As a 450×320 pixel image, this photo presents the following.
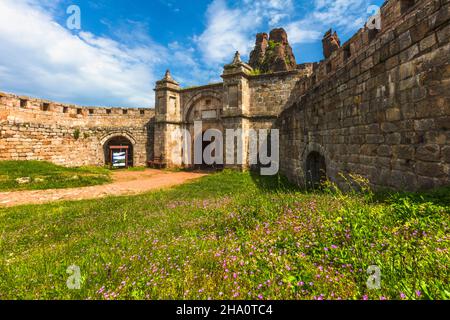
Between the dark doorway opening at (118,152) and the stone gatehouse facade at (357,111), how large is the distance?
2.82 metres

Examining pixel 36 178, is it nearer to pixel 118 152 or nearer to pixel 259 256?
pixel 118 152

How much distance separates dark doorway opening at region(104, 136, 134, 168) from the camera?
17766 mm

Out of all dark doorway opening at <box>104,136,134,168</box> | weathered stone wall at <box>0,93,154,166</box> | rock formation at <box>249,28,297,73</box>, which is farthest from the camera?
rock formation at <box>249,28,297,73</box>

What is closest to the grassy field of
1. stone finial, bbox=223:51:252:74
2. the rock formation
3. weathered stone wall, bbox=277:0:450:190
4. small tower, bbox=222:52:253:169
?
weathered stone wall, bbox=277:0:450:190

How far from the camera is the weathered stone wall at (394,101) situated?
2.94 metres

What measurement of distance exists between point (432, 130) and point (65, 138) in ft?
63.0

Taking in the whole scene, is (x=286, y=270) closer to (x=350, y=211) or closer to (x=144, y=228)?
(x=350, y=211)

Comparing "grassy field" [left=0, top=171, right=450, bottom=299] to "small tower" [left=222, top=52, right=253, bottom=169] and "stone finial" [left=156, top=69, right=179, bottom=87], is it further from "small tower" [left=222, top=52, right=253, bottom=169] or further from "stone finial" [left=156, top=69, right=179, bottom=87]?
"stone finial" [left=156, top=69, right=179, bottom=87]

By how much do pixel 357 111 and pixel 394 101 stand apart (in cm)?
100

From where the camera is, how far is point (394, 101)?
3.66 m

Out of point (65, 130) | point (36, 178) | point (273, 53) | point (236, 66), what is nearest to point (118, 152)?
point (65, 130)

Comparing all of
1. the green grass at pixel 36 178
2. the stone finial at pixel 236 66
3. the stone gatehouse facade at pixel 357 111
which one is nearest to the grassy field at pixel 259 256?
the stone gatehouse facade at pixel 357 111

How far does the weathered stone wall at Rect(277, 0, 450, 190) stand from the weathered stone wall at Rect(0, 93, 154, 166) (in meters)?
16.4

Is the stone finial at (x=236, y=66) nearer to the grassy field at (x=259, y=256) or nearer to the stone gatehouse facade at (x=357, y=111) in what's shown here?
the stone gatehouse facade at (x=357, y=111)
